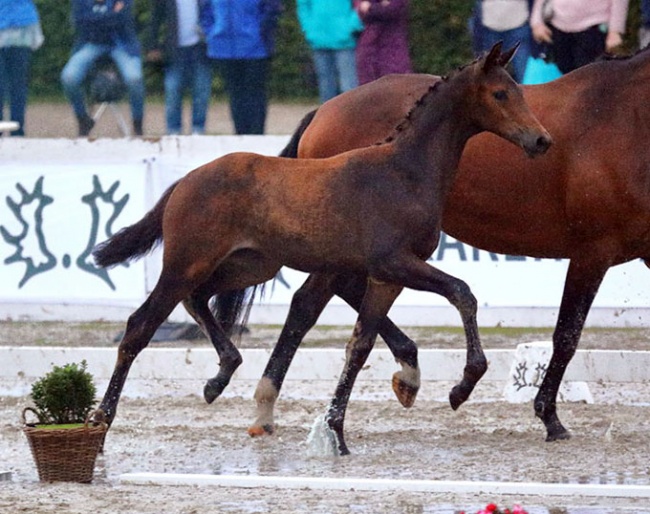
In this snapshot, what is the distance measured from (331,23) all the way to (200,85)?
1225 mm

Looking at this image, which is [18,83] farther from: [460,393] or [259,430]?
[460,393]

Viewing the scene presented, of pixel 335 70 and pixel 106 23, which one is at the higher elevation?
pixel 106 23

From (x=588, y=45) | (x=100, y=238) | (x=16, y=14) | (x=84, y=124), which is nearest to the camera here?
(x=588, y=45)

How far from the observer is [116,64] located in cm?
1273

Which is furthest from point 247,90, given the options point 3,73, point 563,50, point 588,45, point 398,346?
point 398,346

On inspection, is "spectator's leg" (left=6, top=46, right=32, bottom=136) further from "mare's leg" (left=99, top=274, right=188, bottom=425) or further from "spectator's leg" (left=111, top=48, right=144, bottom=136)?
"mare's leg" (left=99, top=274, right=188, bottom=425)

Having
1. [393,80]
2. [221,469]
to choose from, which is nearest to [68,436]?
[221,469]

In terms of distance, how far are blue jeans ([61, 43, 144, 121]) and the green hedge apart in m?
4.28

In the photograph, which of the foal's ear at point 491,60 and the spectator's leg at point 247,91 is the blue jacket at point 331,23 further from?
the foal's ear at point 491,60

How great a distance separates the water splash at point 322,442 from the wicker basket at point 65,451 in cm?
112

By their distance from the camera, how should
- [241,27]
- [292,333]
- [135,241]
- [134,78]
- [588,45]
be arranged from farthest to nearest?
1. [134,78]
2. [241,27]
3. [588,45]
4. [292,333]
5. [135,241]

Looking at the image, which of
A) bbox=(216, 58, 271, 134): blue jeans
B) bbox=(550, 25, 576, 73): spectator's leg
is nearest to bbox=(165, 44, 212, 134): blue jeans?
bbox=(216, 58, 271, 134): blue jeans

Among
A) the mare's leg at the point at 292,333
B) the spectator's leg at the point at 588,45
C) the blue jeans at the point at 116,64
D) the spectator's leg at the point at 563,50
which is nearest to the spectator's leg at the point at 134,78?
the blue jeans at the point at 116,64

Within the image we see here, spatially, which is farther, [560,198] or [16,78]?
[16,78]
